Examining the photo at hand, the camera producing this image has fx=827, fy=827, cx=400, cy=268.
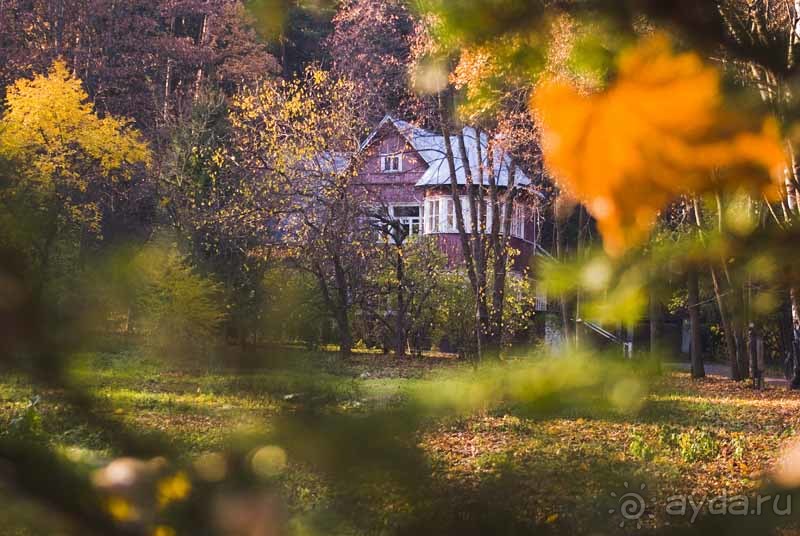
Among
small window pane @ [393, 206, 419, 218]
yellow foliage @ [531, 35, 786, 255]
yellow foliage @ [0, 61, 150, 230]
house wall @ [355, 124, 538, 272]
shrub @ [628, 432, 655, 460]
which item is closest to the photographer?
yellow foliage @ [531, 35, 786, 255]

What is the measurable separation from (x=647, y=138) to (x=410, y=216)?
17.4 metres

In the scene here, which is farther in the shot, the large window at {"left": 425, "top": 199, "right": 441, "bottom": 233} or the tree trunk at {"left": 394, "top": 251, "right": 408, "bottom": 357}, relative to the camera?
the large window at {"left": 425, "top": 199, "right": 441, "bottom": 233}

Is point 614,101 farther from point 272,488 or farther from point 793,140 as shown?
point 272,488

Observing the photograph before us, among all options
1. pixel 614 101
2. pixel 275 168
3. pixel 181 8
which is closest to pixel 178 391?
pixel 614 101

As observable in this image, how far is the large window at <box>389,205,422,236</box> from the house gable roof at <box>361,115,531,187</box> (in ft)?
2.51

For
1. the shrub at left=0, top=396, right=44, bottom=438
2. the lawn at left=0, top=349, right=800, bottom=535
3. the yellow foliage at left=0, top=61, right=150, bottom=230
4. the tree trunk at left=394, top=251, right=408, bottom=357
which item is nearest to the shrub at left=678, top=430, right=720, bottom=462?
the yellow foliage at left=0, top=61, right=150, bottom=230

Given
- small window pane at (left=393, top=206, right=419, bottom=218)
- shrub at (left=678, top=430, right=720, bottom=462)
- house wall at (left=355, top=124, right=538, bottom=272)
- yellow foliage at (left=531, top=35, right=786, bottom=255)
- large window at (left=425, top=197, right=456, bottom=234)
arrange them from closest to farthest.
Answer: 1. yellow foliage at (left=531, top=35, right=786, bottom=255)
2. shrub at (left=678, top=430, right=720, bottom=462)
3. house wall at (left=355, top=124, right=538, bottom=272)
4. large window at (left=425, top=197, right=456, bottom=234)
5. small window pane at (left=393, top=206, right=419, bottom=218)

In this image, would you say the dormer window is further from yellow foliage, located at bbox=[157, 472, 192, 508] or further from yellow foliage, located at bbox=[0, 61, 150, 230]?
yellow foliage, located at bbox=[157, 472, 192, 508]

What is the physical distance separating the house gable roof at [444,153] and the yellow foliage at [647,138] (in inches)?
461

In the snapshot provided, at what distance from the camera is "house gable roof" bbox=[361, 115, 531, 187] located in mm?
13688

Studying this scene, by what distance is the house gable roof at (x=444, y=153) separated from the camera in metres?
13.7

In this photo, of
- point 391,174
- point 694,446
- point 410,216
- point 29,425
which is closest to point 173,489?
point 29,425

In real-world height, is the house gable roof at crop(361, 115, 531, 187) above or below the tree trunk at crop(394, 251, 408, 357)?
above

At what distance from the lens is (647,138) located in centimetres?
71
